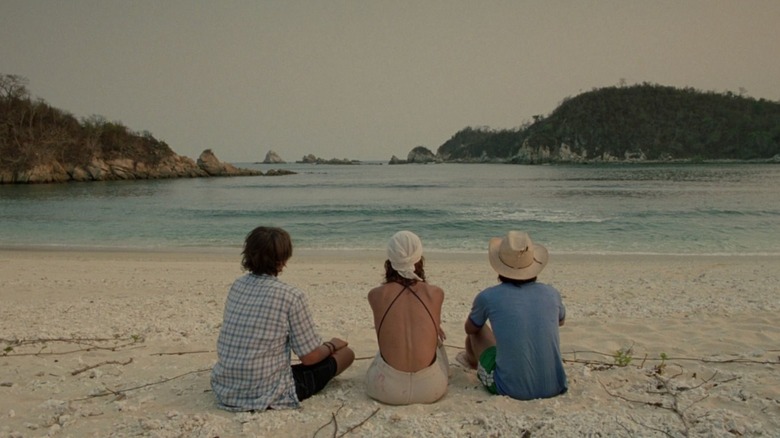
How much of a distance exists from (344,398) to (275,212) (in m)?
25.3

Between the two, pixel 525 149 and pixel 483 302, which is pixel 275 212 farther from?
pixel 525 149

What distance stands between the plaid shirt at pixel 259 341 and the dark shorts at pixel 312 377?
0.13 meters

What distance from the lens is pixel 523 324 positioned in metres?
3.52

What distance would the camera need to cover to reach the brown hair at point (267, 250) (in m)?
3.41

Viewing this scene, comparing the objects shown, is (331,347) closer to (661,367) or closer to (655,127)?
(661,367)

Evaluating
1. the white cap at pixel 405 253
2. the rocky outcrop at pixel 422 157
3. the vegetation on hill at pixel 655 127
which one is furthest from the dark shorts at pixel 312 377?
the rocky outcrop at pixel 422 157

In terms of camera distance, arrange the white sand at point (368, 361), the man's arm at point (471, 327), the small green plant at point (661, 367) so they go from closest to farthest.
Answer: the white sand at point (368, 361), the man's arm at point (471, 327), the small green plant at point (661, 367)

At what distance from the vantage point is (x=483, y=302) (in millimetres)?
3688

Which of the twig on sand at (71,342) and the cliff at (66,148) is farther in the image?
the cliff at (66,148)

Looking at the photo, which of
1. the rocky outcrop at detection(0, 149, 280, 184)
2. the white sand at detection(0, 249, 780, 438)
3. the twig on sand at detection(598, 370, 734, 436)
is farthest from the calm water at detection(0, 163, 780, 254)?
the rocky outcrop at detection(0, 149, 280, 184)

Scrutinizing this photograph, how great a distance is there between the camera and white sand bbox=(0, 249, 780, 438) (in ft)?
10.6

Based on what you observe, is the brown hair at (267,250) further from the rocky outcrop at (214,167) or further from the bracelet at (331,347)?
the rocky outcrop at (214,167)

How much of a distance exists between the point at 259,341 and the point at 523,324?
180 centimetres

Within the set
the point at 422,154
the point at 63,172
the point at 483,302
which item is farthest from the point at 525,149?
the point at 483,302
